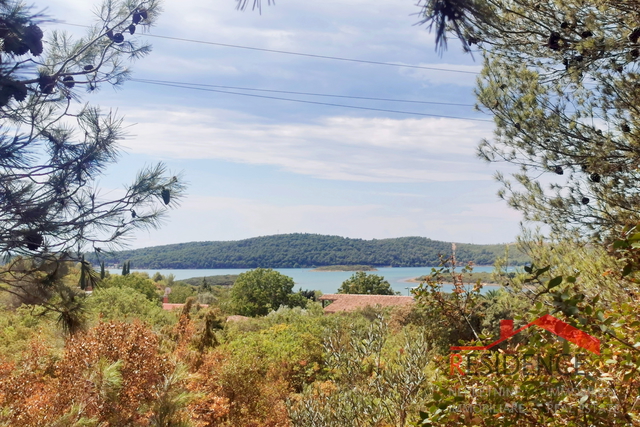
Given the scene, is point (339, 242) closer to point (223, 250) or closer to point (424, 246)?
point (223, 250)

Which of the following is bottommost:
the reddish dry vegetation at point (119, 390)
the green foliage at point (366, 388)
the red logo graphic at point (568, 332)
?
Result: the reddish dry vegetation at point (119, 390)

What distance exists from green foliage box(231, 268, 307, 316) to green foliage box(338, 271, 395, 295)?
11166mm

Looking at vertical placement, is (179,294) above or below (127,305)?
below

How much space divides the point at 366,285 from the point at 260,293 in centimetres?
1401

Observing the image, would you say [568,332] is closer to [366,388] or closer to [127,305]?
[366,388]

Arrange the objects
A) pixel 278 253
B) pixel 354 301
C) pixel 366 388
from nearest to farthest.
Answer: pixel 366 388 → pixel 354 301 → pixel 278 253

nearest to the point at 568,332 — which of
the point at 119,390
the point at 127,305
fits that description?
the point at 119,390

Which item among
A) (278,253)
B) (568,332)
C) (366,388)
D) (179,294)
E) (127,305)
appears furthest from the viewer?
(278,253)

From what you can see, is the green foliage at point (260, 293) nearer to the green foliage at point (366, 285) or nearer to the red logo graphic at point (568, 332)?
the green foliage at point (366, 285)

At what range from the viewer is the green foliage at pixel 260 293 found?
34719 millimetres

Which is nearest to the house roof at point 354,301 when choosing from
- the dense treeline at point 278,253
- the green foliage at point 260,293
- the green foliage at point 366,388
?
the green foliage at point 260,293

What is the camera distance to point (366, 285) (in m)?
45.8

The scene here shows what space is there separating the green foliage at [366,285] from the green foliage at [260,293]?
36.6 feet

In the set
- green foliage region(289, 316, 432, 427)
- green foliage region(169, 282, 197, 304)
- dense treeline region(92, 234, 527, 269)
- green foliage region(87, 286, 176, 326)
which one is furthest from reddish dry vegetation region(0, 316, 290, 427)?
dense treeline region(92, 234, 527, 269)
